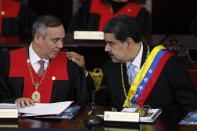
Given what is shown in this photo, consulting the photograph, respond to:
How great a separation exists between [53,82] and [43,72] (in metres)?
0.10

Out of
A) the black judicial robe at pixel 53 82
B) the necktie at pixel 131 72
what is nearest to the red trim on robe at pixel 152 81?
the necktie at pixel 131 72

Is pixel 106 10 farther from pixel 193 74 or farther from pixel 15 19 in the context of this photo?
pixel 193 74

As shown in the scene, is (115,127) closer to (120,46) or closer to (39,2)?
(120,46)

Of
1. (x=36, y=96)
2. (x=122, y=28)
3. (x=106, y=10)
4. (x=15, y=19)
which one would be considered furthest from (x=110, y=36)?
(x=15, y=19)

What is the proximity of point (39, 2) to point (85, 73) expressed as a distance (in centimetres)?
400

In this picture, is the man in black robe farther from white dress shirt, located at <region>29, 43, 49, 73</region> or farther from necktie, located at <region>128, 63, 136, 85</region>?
necktie, located at <region>128, 63, 136, 85</region>

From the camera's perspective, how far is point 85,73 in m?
4.32

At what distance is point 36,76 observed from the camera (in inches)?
167

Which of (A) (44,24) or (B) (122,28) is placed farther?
(A) (44,24)

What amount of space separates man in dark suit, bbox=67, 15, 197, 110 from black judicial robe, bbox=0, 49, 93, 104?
262 millimetres

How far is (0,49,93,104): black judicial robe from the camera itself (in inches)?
166

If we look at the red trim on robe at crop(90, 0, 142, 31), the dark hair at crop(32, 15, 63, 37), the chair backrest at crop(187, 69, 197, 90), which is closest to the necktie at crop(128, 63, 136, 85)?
the chair backrest at crop(187, 69, 197, 90)

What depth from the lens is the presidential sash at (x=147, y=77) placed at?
3.97 metres

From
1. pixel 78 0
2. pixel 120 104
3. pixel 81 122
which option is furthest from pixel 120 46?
pixel 78 0
